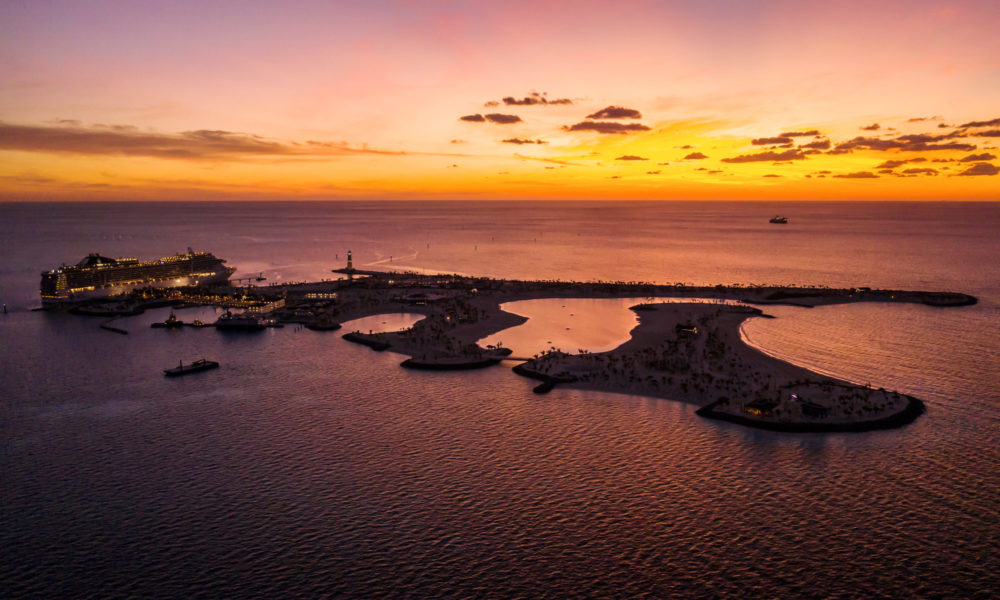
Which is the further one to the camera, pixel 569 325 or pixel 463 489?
pixel 569 325

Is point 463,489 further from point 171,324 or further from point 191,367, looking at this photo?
point 171,324

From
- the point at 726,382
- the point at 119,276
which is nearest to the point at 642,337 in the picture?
the point at 726,382

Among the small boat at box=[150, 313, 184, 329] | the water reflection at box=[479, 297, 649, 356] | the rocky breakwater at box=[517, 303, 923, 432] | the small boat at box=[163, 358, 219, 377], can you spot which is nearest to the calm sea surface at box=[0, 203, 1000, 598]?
the small boat at box=[163, 358, 219, 377]

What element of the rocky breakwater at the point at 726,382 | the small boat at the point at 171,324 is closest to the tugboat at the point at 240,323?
the small boat at the point at 171,324

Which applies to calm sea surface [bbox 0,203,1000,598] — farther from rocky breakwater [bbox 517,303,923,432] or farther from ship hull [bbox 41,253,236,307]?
ship hull [bbox 41,253,236,307]

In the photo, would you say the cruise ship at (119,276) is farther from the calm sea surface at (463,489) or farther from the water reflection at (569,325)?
the water reflection at (569,325)
